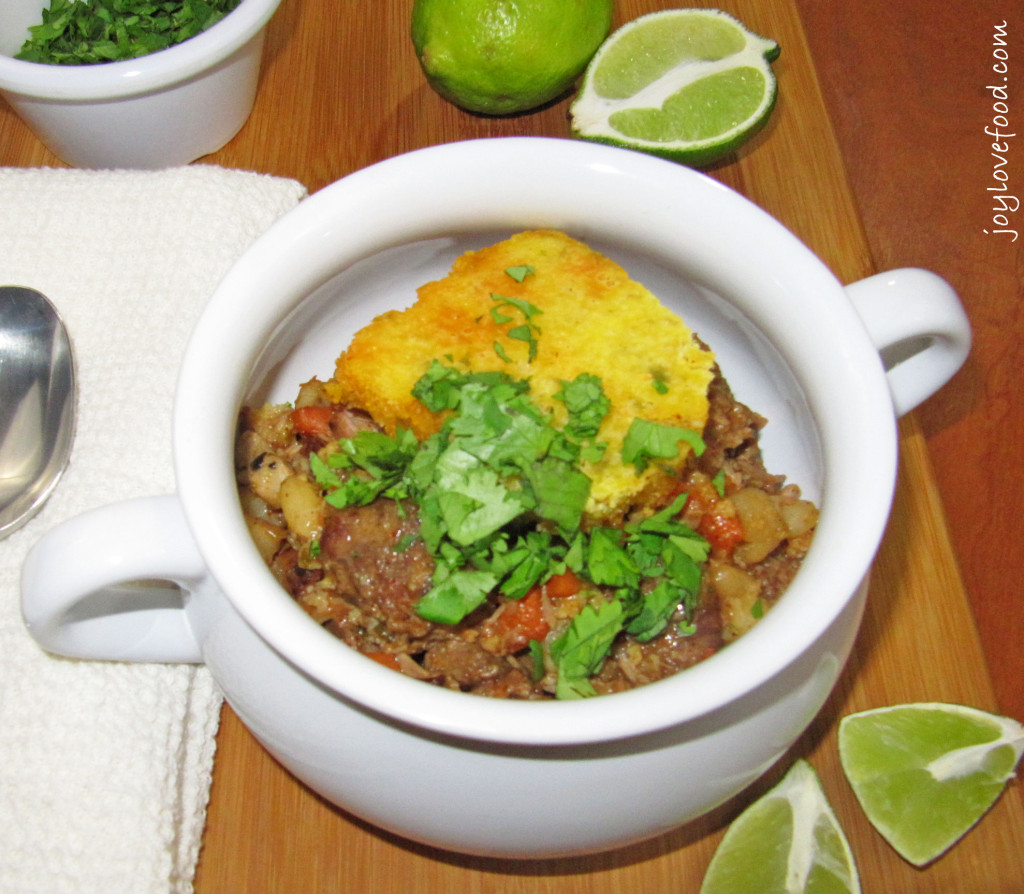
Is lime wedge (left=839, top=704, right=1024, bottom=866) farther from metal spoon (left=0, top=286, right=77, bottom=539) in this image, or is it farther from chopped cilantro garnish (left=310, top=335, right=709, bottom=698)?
metal spoon (left=0, top=286, right=77, bottom=539)

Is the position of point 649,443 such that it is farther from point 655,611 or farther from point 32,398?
point 32,398

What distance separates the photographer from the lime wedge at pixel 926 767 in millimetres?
1142

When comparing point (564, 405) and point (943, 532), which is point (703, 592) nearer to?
point (564, 405)

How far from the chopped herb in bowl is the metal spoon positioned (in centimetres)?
55

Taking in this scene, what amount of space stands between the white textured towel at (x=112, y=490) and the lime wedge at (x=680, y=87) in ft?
1.78

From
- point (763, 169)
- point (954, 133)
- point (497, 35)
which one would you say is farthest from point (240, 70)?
point (954, 133)

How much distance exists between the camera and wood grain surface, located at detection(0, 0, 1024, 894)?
1.13 meters

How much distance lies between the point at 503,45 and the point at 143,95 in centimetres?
62

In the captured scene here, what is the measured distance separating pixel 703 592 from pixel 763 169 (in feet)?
3.13

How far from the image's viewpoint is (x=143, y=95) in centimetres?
160

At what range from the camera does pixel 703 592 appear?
96 cm

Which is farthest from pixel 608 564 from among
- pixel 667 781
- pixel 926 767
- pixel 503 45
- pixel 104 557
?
pixel 503 45

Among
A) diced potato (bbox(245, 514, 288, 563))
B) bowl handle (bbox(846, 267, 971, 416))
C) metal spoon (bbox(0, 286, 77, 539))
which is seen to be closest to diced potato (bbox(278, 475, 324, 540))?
diced potato (bbox(245, 514, 288, 563))

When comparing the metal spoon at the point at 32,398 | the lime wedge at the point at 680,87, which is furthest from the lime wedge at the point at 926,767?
the metal spoon at the point at 32,398
